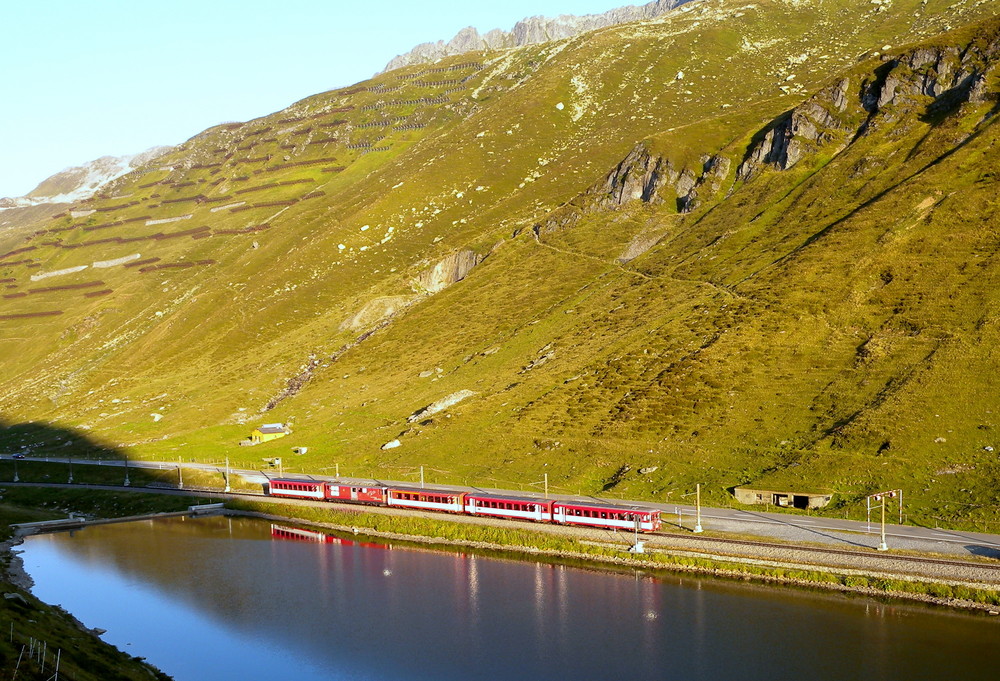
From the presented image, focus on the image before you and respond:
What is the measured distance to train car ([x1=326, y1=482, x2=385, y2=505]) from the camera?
114 metres

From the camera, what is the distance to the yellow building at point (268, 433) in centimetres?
15738

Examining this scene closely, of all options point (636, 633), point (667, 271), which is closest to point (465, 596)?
point (636, 633)

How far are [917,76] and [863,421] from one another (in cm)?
11865

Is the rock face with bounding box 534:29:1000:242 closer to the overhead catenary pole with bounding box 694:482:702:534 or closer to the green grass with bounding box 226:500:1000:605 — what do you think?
the overhead catenary pole with bounding box 694:482:702:534

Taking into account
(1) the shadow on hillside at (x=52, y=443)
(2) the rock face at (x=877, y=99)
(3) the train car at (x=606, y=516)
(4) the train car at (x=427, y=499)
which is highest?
(2) the rock face at (x=877, y=99)

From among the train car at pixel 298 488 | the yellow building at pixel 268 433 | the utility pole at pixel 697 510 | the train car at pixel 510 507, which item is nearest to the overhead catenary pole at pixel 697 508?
the utility pole at pixel 697 510

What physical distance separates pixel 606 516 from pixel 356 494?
1530 inches

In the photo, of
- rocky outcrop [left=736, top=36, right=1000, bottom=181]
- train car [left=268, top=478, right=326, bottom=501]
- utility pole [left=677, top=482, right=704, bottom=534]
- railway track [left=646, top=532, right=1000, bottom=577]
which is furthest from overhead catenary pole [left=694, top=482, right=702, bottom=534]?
rocky outcrop [left=736, top=36, right=1000, bottom=181]

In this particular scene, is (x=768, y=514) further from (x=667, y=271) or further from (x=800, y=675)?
(x=667, y=271)

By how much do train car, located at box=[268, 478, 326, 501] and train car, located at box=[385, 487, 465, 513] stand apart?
12.0m

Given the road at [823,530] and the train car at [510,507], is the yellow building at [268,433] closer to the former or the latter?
the train car at [510,507]

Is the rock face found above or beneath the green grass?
above

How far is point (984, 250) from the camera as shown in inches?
4737

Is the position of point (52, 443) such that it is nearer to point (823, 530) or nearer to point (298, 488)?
point (298, 488)
